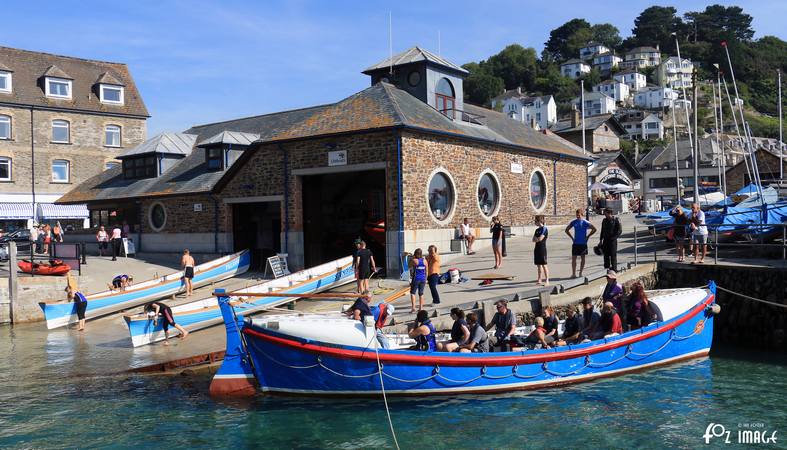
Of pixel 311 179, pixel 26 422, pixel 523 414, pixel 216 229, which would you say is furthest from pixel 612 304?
pixel 216 229

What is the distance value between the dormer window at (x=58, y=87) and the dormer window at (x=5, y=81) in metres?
2.16

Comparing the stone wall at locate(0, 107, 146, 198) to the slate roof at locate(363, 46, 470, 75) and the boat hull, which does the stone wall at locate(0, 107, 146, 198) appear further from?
the boat hull

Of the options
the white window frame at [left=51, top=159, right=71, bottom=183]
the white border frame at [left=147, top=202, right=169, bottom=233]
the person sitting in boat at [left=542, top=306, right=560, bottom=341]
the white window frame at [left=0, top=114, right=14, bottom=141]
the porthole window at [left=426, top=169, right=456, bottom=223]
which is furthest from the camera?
the white window frame at [left=51, top=159, right=71, bottom=183]

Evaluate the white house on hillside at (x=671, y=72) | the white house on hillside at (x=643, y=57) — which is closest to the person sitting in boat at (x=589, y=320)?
the white house on hillside at (x=671, y=72)

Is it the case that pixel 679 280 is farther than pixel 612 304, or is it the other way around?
pixel 679 280

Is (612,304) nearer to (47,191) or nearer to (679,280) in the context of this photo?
(679,280)

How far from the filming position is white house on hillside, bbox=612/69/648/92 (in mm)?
137750

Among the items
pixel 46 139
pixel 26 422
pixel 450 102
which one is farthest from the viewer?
pixel 46 139

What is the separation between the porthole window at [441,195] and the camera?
72.3 feet

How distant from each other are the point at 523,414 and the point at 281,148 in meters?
15.5

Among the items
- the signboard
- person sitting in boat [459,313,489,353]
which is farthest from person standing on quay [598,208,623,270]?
the signboard

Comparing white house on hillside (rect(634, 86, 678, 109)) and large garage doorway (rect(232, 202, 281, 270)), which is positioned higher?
white house on hillside (rect(634, 86, 678, 109))

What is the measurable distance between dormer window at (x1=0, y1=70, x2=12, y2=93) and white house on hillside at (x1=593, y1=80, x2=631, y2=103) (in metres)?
113

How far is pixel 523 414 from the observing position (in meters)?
10.6
